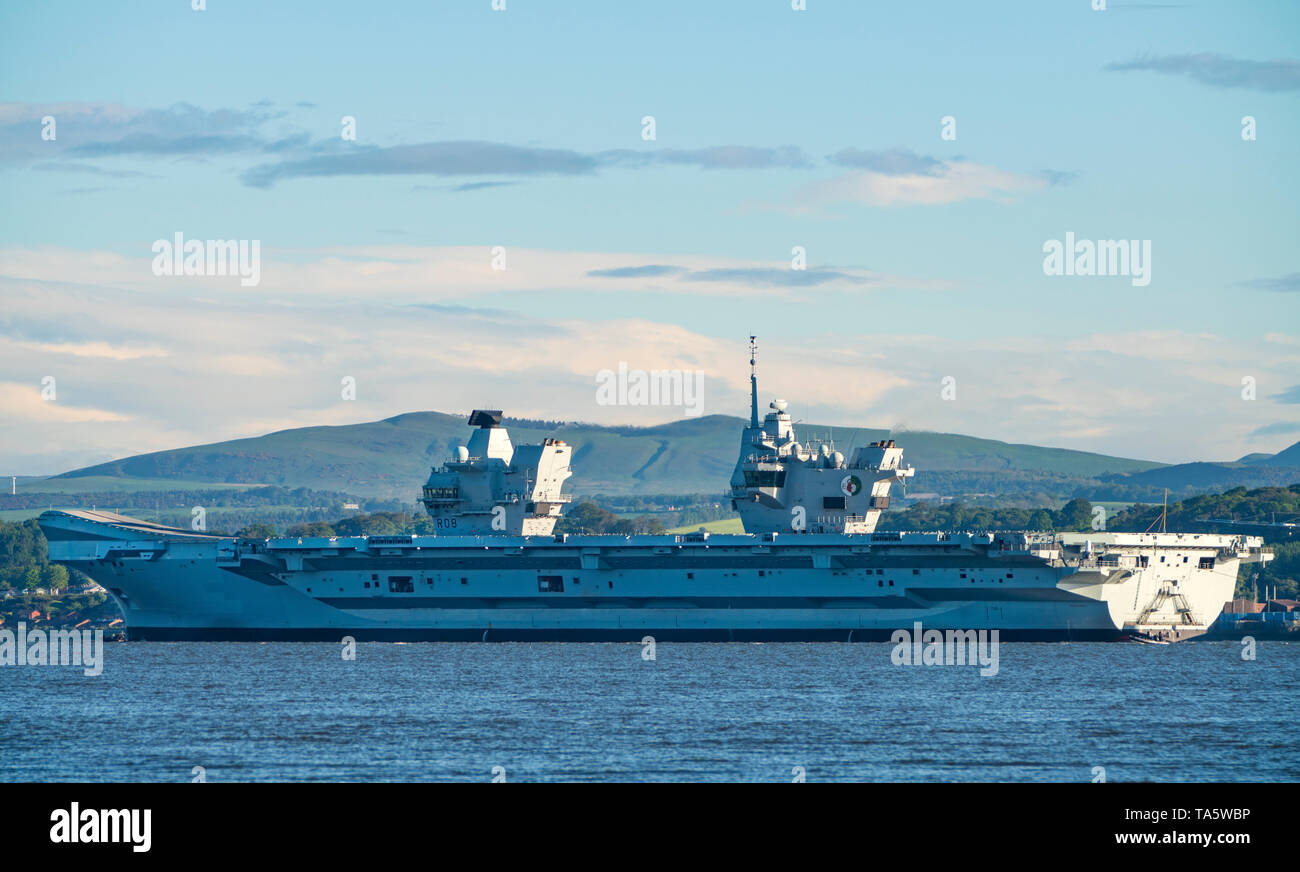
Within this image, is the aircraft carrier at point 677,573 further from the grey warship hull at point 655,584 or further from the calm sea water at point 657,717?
the calm sea water at point 657,717

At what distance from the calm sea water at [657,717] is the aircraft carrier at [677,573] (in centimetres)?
281

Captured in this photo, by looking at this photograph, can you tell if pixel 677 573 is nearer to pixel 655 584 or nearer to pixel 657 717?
pixel 655 584

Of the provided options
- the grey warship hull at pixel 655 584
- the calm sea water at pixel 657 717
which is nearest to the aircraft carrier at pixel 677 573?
the grey warship hull at pixel 655 584

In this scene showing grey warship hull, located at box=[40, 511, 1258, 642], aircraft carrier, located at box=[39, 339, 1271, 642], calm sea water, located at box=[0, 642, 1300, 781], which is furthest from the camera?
aircraft carrier, located at box=[39, 339, 1271, 642]

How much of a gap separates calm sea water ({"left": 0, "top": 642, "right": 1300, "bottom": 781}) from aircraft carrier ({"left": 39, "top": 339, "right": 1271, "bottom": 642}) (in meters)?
2.81

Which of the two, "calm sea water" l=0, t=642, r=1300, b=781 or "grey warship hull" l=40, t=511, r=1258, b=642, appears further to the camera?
"grey warship hull" l=40, t=511, r=1258, b=642

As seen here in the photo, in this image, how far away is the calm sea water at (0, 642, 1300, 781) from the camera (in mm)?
33562

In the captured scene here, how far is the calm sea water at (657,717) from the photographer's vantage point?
33.6m

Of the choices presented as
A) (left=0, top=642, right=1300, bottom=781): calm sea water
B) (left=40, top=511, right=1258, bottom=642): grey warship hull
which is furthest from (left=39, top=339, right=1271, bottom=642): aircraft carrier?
(left=0, top=642, right=1300, bottom=781): calm sea water

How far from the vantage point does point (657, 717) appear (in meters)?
40.9

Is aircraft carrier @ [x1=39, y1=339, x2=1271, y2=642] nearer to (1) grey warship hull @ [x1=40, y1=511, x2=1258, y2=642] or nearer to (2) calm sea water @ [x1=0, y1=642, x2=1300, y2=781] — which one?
(1) grey warship hull @ [x1=40, y1=511, x2=1258, y2=642]
